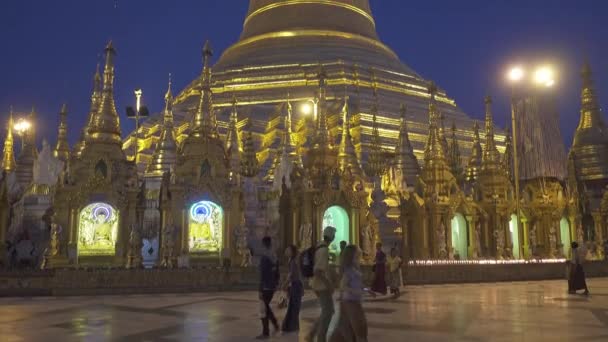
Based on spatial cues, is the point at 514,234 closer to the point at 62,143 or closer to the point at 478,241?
the point at 478,241

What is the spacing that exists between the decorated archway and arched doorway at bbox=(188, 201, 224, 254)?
1189 cm

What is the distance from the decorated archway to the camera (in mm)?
28031

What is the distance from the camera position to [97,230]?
69.6 feet

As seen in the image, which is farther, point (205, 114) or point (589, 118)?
point (589, 118)

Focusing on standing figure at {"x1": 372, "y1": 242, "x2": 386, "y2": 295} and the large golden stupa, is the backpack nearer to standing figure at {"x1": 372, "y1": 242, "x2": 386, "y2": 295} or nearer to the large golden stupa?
standing figure at {"x1": 372, "y1": 242, "x2": 386, "y2": 295}

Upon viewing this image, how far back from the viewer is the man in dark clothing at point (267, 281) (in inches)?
361

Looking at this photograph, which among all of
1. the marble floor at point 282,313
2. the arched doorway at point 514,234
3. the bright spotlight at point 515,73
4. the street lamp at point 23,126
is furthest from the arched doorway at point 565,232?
the street lamp at point 23,126

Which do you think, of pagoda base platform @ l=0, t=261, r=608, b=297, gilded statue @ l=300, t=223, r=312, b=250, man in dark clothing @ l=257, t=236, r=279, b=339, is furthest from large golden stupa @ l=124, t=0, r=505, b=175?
man in dark clothing @ l=257, t=236, r=279, b=339

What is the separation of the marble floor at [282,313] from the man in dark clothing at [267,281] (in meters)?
0.35

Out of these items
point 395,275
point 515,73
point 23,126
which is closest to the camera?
point 395,275

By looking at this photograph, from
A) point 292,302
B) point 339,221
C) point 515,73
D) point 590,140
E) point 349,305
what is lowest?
point 292,302

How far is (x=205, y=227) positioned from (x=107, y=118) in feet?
20.7

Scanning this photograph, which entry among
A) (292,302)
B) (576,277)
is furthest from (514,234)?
(292,302)

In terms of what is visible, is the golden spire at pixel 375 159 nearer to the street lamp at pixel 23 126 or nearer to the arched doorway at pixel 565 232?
the arched doorway at pixel 565 232
